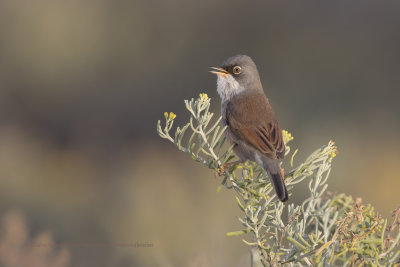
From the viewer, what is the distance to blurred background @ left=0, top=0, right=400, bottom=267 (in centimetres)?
662

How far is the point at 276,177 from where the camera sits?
3.49 meters

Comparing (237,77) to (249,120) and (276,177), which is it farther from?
(276,177)

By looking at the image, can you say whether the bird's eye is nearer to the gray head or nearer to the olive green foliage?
the gray head

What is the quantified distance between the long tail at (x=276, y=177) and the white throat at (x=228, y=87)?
4.31 feet

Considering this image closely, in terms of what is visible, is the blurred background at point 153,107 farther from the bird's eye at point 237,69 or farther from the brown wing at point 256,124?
the bird's eye at point 237,69

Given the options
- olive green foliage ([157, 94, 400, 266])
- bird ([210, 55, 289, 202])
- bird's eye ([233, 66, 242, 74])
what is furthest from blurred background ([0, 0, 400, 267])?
bird's eye ([233, 66, 242, 74])

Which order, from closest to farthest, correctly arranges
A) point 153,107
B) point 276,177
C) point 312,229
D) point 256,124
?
1. point 312,229
2. point 276,177
3. point 256,124
4. point 153,107

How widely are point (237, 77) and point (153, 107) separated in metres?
7.14

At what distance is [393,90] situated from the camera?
39.2 feet

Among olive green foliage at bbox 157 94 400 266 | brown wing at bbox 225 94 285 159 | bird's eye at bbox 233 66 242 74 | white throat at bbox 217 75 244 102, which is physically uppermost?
bird's eye at bbox 233 66 242 74

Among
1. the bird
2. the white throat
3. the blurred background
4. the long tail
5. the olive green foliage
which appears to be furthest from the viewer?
the blurred background

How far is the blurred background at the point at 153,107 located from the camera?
21.7ft

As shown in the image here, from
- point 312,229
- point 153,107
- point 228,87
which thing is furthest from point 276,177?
point 153,107

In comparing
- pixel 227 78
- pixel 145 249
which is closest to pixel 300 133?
pixel 145 249
